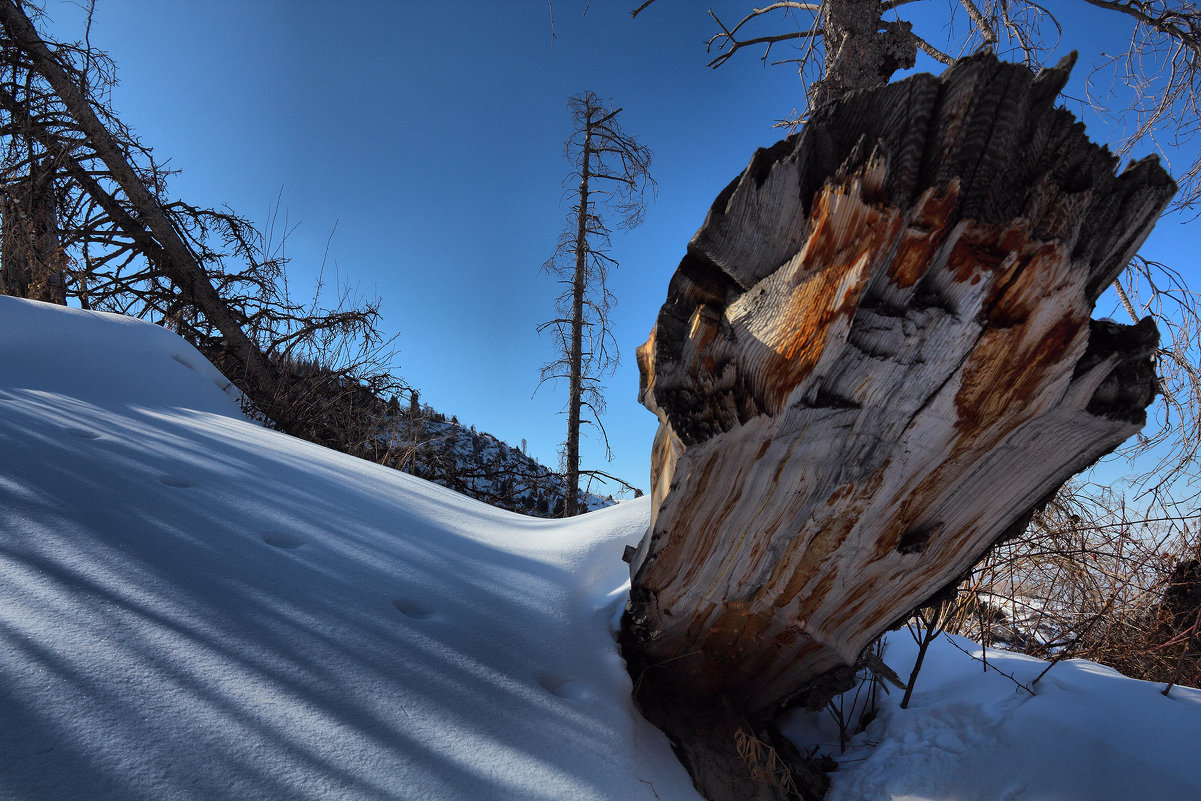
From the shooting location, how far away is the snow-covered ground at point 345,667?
3.70 ft

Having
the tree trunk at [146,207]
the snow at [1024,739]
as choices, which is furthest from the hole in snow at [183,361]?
the snow at [1024,739]

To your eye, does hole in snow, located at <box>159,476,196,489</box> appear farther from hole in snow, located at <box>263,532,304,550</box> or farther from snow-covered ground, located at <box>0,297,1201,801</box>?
hole in snow, located at <box>263,532,304,550</box>

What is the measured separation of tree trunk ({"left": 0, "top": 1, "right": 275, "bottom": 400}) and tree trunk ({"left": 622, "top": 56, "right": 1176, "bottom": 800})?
595 centimetres

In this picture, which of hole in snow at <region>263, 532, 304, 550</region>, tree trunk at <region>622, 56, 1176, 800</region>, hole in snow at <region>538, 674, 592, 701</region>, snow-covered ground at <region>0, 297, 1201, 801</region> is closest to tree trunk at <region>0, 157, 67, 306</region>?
snow-covered ground at <region>0, 297, 1201, 801</region>

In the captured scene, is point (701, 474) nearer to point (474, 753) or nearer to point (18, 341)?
point (474, 753)

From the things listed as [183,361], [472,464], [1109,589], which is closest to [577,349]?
[472,464]

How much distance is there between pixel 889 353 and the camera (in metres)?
1.30

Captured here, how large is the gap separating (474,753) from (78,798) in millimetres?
709

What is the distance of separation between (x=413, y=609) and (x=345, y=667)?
13.0 inches

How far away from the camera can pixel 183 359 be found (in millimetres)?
4531

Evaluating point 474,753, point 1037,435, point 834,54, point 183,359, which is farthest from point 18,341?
point 834,54

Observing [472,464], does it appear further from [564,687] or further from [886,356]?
[886,356]

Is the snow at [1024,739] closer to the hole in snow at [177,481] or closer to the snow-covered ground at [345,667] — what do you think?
the snow-covered ground at [345,667]

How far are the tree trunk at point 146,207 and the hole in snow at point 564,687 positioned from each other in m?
5.60
